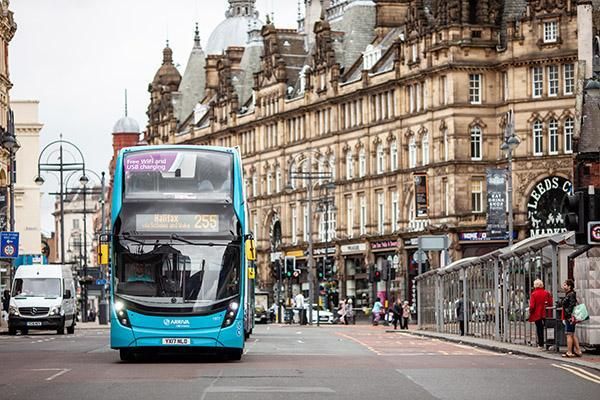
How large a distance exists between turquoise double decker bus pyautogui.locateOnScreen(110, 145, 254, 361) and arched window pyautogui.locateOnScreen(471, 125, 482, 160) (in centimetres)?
6737

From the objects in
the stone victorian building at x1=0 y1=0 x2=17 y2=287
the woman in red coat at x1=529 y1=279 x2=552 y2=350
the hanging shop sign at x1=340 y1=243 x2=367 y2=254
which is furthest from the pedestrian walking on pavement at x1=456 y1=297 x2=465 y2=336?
the hanging shop sign at x1=340 y1=243 x2=367 y2=254

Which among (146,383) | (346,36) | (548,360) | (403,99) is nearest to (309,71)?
(346,36)

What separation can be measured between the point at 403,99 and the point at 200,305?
72.5m

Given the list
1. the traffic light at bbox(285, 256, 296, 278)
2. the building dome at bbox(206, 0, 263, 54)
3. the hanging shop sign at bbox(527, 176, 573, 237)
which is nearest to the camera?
the hanging shop sign at bbox(527, 176, 573, 237)

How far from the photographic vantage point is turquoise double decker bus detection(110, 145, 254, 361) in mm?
34562

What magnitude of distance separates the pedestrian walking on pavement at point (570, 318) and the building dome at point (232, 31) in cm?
12402

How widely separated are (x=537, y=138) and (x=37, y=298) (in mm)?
43888

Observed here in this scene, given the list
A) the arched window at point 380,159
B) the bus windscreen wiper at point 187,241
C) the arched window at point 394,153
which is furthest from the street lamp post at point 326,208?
the bus windscreen wiper at point 187,241

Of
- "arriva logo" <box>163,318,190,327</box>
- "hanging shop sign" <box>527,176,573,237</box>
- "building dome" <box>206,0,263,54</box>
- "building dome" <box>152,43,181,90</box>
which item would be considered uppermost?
"building dome" <box>206,0,263,54</box>

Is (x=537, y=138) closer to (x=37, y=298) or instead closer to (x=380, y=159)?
(x=380, y=159)

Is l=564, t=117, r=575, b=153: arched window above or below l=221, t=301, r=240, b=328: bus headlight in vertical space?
above

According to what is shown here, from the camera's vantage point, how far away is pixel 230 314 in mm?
34844

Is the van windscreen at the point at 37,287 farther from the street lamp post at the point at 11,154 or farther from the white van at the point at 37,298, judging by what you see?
the street lamp post at the point at 11,154

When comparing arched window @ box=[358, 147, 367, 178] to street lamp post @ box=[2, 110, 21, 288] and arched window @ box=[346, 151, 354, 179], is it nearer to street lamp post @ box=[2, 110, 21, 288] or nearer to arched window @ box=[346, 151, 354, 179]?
arched window @ box=[346, 151, 354, 179]
